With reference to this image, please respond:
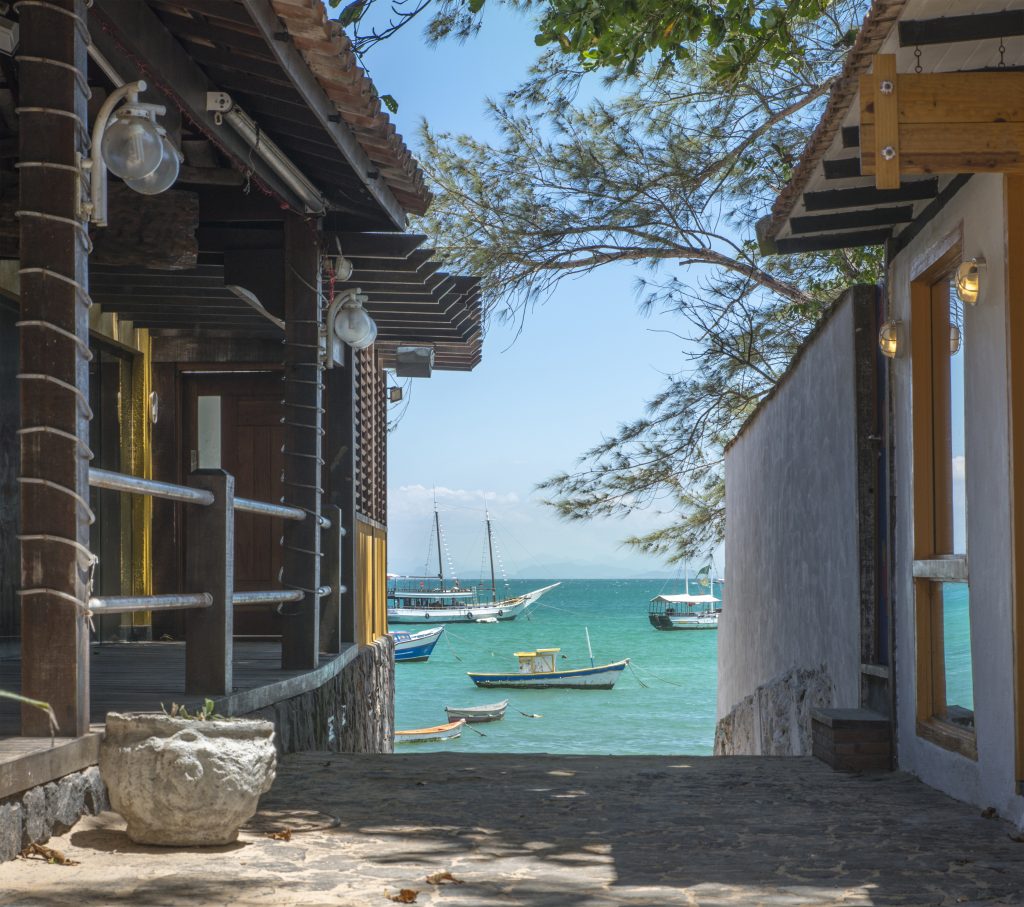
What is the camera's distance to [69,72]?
4.03 metres

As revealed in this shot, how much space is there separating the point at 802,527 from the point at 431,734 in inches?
867

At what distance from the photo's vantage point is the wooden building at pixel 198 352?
398 cm

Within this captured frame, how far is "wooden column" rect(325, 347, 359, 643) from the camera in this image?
364 inches

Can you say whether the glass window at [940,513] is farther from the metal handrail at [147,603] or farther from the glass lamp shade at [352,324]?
the glass lamp shade at [352,324]

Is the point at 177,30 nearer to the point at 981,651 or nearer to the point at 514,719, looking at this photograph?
the point at 981,651

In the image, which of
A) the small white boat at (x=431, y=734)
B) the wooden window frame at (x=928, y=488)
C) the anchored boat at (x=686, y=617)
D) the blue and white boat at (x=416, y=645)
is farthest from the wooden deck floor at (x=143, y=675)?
the anchored boat at (x=686, y=617)

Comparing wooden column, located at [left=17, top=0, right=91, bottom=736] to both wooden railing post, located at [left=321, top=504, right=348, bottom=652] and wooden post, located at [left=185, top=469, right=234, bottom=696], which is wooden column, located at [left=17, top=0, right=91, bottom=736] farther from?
wooden railing post, located at [left=321, top=504, right=348, bottom=652]

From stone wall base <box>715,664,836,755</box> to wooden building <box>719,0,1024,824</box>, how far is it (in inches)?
44.5

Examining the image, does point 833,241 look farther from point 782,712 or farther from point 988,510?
point 782,712

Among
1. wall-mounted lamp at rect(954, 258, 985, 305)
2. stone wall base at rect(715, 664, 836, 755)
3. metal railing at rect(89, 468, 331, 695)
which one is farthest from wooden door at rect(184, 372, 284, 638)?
wall-mounted lamp at rect(954, 258, 985, 305)

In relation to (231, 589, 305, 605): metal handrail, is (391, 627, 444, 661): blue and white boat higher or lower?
lower

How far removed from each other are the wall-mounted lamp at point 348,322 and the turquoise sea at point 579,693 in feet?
23.7

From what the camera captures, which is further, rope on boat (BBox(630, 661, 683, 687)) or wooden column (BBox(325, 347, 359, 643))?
rope on boat (BBox(630, 661, 683, 687))

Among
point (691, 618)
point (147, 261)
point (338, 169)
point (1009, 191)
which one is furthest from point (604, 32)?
point (691, 618)
